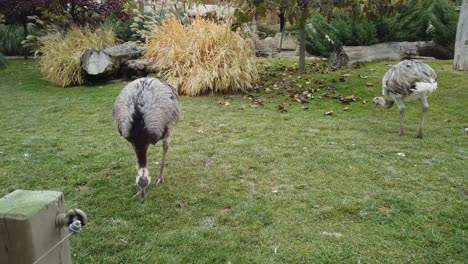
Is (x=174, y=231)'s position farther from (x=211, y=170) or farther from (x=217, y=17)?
(x=217, y=17)

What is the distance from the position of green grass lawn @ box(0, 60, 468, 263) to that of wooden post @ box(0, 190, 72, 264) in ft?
4.05

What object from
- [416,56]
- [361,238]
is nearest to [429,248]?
[361,238]

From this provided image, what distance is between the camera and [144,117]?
11.4 ft

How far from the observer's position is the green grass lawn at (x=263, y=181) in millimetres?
2877

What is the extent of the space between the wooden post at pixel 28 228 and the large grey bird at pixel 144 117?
168 centimetres

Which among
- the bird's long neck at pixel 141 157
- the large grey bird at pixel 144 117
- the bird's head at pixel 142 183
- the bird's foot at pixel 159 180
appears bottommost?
the bird's foot at pixel 159 180

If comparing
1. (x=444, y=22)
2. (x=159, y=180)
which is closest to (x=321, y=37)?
(x=444, y=22)

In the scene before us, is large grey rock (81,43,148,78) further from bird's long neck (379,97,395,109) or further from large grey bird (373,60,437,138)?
large grey bird (373,60,437,138)

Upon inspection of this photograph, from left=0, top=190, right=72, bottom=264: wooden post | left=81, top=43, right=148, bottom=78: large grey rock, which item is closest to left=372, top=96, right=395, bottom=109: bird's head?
left=0, top=190, right=72, bottom=264: wooden post

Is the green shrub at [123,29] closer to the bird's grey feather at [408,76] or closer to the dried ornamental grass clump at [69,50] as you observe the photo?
the dried ornamental grass clump at [69,50]

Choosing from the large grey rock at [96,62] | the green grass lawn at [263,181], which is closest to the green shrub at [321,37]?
the green grass lawn at [263,181]

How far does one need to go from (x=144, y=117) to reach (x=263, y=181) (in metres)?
1.27

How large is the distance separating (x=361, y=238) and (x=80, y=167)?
9.24 feet

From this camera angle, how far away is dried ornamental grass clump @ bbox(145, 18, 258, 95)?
7.36m
